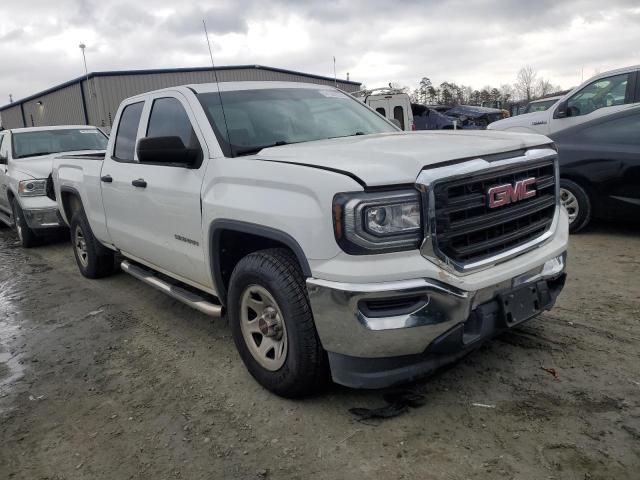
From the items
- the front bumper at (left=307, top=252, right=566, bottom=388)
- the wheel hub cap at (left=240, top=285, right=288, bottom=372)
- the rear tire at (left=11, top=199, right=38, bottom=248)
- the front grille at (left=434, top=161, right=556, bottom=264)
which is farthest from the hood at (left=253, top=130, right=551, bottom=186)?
the rear tire at (left=11, top=199, right=38, bottom=248)

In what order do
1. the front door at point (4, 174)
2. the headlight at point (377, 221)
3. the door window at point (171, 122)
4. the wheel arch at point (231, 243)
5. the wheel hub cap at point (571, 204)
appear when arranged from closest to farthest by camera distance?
the headlight at point (377, 221) < the wheel arch at point (231, 243) < the door window at point (171, 122) < the wheel hub cap at point (571, 204) < the front door at point (4, 174)

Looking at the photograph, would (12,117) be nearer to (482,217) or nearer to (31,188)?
(31,188)

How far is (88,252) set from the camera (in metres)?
5.89

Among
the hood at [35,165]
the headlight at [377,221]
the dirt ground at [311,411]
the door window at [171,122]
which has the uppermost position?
the door window at [171,122]

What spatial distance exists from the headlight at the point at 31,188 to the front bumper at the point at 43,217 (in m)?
0.25

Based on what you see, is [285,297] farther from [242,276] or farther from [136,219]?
[136,219]

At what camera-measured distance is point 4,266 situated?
23.9 ft

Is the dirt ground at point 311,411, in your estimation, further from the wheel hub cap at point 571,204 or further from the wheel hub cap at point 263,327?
the wheel hub cap at point 571,204

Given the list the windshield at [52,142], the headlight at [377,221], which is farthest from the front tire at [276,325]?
the windshield at [52,142]

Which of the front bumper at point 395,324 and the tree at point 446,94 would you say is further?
the tree at point 446,94

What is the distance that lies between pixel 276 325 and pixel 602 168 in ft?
15.3

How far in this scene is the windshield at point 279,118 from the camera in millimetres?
3523

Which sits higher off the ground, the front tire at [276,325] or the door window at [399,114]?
the door window at [399,114]

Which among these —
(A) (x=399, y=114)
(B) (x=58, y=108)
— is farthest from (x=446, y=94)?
(A) (x=399, y=114)
